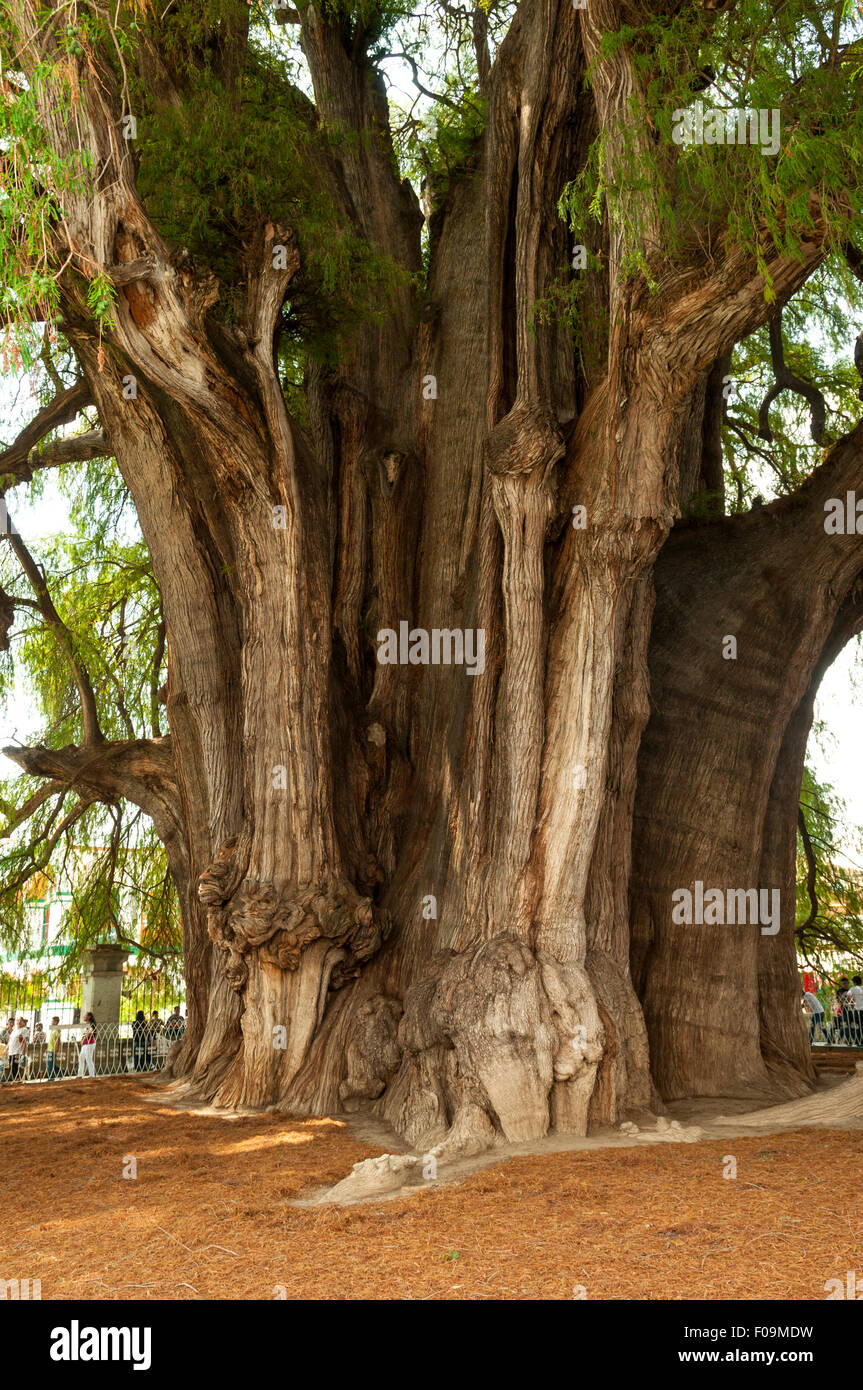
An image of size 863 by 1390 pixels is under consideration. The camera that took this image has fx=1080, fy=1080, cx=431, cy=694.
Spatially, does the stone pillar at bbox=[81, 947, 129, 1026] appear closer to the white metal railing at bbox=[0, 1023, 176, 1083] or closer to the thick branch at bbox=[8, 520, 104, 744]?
the white metal railing at bbox=[0, 1023, 176, 1083]

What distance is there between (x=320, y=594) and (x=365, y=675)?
45.0 inches

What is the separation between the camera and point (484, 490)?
7617 mm

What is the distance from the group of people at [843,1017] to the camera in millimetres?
12469

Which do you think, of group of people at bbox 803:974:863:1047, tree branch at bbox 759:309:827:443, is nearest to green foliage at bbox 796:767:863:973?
group of people at bbox 803:974:863:1047

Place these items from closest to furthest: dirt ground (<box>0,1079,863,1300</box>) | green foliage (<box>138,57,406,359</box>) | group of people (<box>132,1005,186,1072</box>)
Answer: dirt ground (<box>0,1079,863,1300</box>) → green foliage (<box>138,57,406,359</box>) → group of people (<box>132,1005,186,1072</box>)

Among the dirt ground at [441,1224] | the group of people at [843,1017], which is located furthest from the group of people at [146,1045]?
the group of people at [843,1017]

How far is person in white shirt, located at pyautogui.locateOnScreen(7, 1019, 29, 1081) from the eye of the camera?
1180cm

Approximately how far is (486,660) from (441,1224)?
12.0ft

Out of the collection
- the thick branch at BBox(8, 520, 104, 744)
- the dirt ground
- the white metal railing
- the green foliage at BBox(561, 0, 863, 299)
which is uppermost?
the green foliage at BBox(561, 0, 863, 299)

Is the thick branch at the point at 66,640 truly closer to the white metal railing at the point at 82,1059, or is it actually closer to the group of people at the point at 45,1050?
the group of people at the point at 45,1050

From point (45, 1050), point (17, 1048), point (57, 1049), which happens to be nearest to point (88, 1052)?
point (57, 1049)

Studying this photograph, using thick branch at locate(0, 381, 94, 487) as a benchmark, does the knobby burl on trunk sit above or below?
below

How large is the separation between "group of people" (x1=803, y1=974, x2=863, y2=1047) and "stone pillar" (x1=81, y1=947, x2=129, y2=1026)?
7.73m

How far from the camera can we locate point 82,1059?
11430 mm
